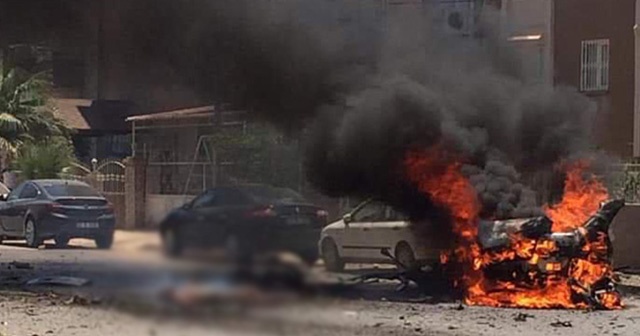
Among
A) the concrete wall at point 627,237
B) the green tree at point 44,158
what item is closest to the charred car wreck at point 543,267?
the concrete wall at point 627,237

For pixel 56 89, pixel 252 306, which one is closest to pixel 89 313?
pixel 252 306

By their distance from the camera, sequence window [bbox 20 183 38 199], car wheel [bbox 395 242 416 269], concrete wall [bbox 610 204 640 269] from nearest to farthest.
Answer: car wheel [bbox 395 242 416 269], concrete wall [bbox 610 204 640 269], window [bbox 20 183 38 199]

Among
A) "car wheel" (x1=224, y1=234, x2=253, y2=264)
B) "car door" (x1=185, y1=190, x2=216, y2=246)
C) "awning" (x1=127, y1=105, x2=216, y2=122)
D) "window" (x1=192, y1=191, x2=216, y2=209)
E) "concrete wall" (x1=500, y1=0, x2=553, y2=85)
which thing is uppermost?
"concrete wall" (x1=500, y1=0, x2=553, y2=85)

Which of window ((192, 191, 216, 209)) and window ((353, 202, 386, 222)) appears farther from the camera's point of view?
window ((353, 202, 386, 222))

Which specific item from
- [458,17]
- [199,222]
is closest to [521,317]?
[458,17]

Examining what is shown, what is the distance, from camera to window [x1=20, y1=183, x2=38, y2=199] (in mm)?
21323

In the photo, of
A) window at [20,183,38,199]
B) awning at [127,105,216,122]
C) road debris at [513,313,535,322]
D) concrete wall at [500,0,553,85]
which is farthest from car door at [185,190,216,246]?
concrete wall at [500,0,553,85]

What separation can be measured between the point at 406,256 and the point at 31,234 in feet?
28.1

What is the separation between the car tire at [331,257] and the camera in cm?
515

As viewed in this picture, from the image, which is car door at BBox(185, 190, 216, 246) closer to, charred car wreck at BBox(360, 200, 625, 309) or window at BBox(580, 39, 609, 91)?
charred car wreck at BBox(360, 200, 625, 309)

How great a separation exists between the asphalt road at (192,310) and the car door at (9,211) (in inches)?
16.6

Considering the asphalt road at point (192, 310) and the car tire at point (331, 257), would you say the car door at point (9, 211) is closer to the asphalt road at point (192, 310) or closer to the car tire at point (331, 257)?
the asphalt road at point (192, 310)

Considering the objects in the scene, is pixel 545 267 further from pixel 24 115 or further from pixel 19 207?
pixel 24 115

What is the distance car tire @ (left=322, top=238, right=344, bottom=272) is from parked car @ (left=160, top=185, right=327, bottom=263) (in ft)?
0.26
